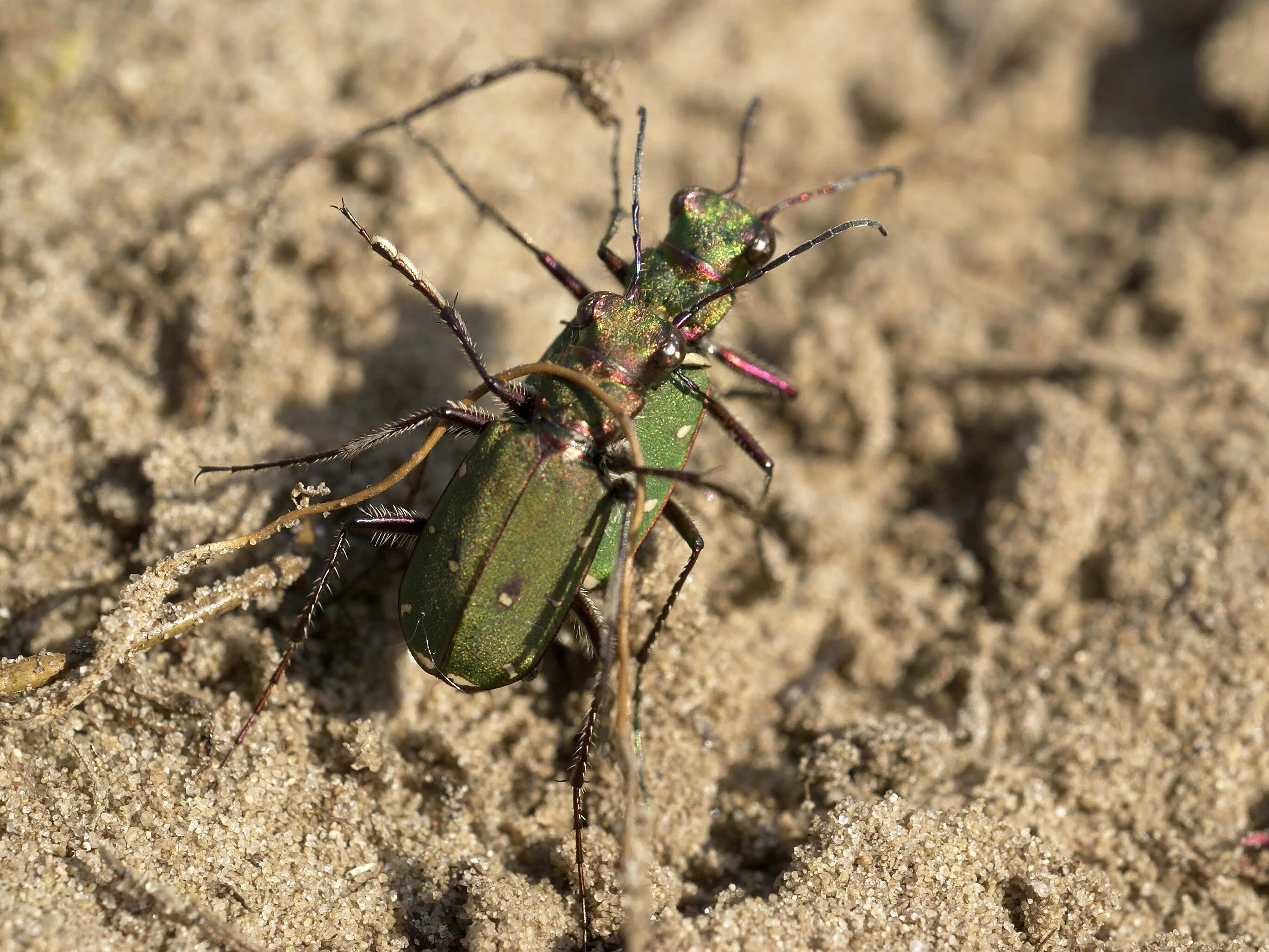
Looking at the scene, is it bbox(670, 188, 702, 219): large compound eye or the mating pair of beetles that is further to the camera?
bbox(670, 188, 702, 219): large compound eye

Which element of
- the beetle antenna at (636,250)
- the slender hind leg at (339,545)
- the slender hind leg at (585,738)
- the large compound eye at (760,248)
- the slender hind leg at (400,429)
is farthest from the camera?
the large compound eye at (760,248)

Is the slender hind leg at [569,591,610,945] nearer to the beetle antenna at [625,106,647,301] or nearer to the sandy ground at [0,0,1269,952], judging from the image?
the sandy ground at [0,0,1269,952]

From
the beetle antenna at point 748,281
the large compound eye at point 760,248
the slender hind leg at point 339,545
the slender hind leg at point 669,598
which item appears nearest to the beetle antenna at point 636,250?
the beetle antenna at point 748,281

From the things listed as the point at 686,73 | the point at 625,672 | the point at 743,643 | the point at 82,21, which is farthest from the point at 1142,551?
the point at 82,21

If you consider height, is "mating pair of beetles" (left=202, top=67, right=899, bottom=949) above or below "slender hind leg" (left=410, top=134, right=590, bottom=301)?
below

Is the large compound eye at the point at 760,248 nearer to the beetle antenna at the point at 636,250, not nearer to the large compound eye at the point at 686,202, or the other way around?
the large compound eye at the point at 686,202

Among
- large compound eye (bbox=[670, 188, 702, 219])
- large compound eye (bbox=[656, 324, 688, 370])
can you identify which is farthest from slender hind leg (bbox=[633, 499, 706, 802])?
large compound eye (bbox=[670, 188, 702, 219])
